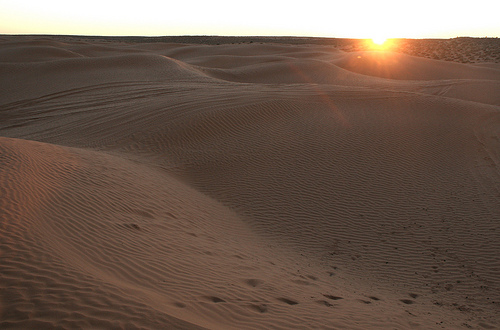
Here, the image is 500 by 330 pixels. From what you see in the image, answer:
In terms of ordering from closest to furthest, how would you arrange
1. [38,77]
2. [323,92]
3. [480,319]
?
1. [480,319]
2. [323,92]
3. [38,77]

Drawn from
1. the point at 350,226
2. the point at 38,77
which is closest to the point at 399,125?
the point at 350,226

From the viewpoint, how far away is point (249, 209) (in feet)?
33.2

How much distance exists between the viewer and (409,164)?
12008 mm

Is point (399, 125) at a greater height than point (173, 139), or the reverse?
point (399, 125)

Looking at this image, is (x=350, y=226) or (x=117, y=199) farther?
(x=350, y=226)

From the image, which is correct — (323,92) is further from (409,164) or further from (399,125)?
(409,164)

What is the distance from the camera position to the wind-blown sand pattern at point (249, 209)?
4.96 metres

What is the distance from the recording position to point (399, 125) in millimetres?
14375

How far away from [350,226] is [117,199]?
15.9 ft

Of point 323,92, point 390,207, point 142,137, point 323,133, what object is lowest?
point 390,207

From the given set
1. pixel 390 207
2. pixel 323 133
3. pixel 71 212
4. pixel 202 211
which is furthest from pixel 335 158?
pixel 71 212

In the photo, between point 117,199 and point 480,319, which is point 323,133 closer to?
point 117,199

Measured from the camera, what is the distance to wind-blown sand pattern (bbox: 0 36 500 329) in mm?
4961

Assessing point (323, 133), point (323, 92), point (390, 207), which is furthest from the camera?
point (323, 92)
